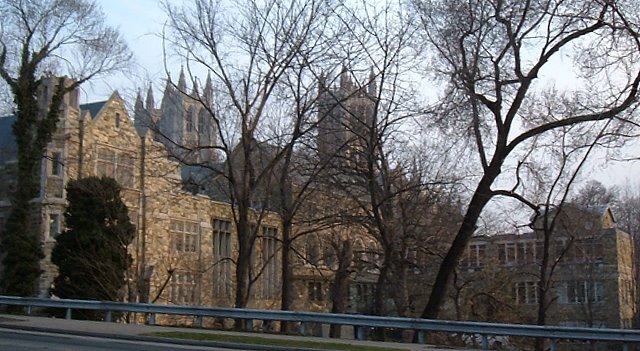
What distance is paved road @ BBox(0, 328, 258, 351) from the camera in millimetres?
17125

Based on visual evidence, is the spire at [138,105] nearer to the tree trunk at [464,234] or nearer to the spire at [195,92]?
the spire at [195,92]

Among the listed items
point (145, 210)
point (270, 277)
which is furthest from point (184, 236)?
point (270, 277)

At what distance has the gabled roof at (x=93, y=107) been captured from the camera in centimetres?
4600

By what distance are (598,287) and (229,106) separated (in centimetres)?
3591

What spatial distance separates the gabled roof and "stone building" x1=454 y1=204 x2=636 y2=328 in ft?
70.4

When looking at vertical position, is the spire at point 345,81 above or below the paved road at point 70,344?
above

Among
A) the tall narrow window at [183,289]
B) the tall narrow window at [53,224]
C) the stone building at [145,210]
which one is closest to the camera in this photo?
the stone building at [145,210]

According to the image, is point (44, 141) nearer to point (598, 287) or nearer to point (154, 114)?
point (154, 114)

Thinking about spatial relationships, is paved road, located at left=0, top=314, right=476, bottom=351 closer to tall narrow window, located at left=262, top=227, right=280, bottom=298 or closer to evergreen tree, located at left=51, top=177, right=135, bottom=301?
evergreen tree, located at left=51, top=177, right=135, bottom=301

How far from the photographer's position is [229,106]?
92.8 feet

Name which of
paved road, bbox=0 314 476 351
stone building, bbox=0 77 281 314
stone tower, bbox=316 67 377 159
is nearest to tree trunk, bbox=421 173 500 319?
paved road, bbox=0 314 476 351

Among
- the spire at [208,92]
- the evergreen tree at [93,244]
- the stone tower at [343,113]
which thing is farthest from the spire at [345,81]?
the evergreen tree at [93,244]

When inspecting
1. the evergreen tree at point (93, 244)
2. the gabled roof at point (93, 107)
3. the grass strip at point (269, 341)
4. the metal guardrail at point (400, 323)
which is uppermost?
the gabled roof at point (93, 107)

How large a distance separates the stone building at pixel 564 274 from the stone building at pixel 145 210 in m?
10.9
